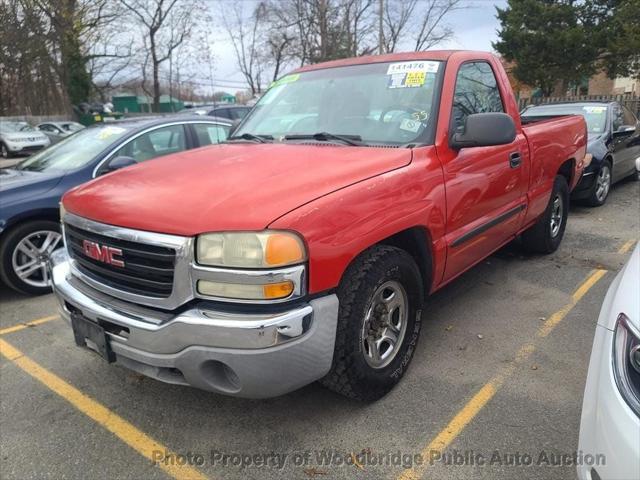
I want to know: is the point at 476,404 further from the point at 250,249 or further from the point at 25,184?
the point at 25,184

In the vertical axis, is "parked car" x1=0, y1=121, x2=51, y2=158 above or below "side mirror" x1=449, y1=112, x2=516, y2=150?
below

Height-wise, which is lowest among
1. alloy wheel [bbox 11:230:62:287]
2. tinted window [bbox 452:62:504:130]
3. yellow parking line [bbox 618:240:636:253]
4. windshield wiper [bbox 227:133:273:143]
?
yellow parking line [bbox 618:240:636:253]

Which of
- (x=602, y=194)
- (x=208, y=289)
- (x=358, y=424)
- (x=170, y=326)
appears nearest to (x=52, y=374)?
(x=170, y=326)

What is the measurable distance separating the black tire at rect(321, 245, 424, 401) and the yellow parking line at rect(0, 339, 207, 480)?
32.4 inches

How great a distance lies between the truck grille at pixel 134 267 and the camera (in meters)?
2.05

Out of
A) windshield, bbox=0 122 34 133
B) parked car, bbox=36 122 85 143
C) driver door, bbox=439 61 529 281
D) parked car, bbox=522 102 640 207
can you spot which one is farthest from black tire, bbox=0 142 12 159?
driver door, bbox=439 61 529 281

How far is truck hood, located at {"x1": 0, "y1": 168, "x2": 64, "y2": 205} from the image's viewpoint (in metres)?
4.22

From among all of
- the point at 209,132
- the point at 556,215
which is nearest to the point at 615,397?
the point at 556,215

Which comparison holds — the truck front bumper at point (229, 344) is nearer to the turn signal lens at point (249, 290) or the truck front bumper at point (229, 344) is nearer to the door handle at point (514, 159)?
the turn signal lens at point (249, 290)

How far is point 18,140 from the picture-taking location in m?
22.0

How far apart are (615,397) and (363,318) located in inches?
44.1

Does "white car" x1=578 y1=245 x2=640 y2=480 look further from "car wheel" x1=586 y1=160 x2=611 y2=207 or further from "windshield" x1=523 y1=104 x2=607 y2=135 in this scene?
"windshield" x1=523 y1=104 x2=607 y2=135

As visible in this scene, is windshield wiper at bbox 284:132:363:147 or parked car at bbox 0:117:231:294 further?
parked car at bbox 0:117:231:294

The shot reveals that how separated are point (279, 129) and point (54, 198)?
8.03 feet
